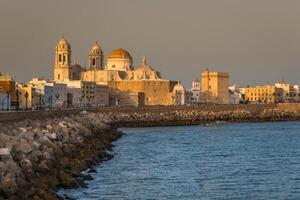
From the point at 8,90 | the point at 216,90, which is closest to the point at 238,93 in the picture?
the point at 216,90

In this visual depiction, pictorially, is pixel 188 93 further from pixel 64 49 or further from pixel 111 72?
pixel 64 49

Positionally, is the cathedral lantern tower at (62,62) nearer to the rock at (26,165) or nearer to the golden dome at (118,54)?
the golden dome at (118,54)

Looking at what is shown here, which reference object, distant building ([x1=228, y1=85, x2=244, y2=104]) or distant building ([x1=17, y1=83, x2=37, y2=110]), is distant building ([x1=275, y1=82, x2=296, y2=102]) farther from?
distant building ([x1=17, y1=83, x2=37, y2=110])

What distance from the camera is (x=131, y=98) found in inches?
3930

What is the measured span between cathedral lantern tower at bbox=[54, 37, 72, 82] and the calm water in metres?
56.2

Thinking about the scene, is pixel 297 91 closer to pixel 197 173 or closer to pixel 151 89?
pixel 151 89

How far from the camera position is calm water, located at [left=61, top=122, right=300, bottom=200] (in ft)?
62.1

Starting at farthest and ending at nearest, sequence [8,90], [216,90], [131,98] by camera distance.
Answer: [216,90] → [131,98] → [8,90]

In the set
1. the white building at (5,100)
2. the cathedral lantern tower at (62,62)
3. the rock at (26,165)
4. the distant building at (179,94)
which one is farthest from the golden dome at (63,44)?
the rock at (26,165)

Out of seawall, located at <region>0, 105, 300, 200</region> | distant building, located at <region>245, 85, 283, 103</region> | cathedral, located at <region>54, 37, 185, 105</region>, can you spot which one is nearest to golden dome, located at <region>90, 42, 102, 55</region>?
cathedral, located at <region>54, 37, 185, 105</region>

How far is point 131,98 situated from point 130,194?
81012 millimetres

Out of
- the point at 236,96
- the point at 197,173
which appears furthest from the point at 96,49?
the point at 197,173

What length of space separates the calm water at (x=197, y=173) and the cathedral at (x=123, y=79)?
204 ft

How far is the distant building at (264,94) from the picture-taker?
129 m
